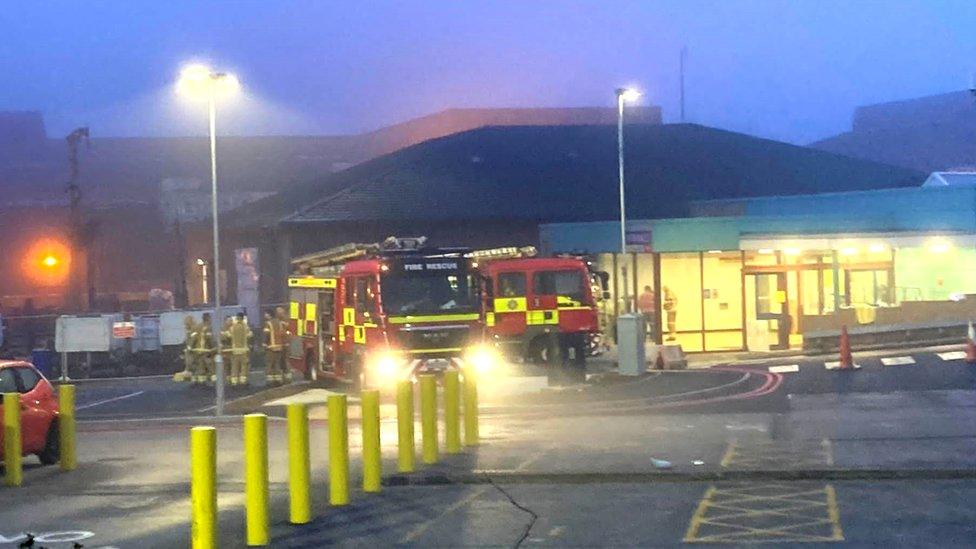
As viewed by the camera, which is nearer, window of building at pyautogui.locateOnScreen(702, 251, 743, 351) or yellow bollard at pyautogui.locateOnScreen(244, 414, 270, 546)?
yellow bollard at pyautogui.locateOnScreen(244, 414, 270, 546)

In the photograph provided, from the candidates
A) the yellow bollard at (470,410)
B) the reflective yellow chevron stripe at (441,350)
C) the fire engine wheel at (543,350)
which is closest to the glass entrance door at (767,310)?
the fire engine wheel at (543,350)

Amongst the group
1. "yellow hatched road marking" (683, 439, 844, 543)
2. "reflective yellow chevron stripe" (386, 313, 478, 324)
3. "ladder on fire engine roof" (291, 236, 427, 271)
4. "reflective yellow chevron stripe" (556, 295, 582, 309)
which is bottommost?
"yellow hatched road marking" (683, 439, 844, 543)

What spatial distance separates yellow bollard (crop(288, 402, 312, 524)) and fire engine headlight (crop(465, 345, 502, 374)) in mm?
15255

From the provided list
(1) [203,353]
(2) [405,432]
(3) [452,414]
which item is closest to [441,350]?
(1) [203,353]

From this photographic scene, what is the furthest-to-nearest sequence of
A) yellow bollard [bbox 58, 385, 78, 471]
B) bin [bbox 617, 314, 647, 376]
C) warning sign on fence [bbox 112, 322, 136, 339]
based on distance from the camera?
warning sign on fence [bbox 112, 322, 136, 339]
bin [bbox 617, 314, 647, 376]
yellow bollard [bbox 58, 385, 78, 471]

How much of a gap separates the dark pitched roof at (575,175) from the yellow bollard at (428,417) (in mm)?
33709

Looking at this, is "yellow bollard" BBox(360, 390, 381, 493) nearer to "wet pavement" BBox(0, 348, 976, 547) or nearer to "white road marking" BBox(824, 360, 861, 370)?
"wet pavement" BBox(0, 348, 976, 547)

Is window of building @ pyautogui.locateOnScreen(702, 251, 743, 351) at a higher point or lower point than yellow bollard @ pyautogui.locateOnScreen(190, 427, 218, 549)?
higher

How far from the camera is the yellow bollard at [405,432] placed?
622 inches

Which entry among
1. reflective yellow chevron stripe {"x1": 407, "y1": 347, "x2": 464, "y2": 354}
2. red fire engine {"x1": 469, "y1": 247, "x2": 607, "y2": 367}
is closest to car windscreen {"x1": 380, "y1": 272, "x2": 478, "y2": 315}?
reflective yellow chevron stripe {"x1": 407, "y1": 347, "x2": 464, "y2": 354}

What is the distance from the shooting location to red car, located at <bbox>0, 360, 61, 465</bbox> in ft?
57.2

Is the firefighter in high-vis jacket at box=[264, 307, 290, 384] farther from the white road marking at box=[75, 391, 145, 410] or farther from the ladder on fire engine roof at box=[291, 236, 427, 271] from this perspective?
the white road marking at box=[75, 391, 145, 410]

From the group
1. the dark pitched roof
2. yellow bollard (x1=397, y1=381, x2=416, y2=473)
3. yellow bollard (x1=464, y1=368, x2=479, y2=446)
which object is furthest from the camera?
the dark pitched roof

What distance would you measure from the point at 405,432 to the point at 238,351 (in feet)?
57.3
